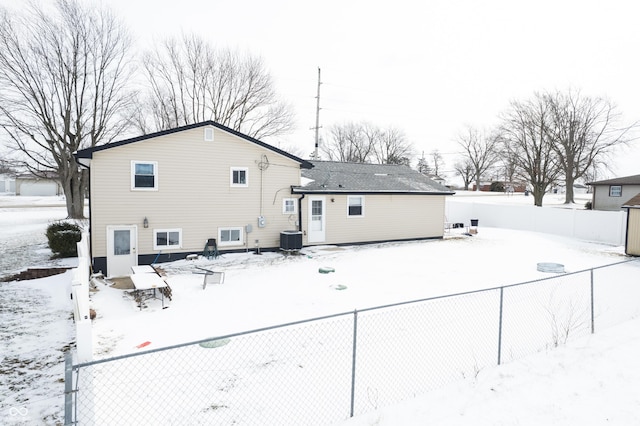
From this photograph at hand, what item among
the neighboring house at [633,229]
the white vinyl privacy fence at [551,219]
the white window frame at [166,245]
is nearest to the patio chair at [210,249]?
the white window frame at [166,245]

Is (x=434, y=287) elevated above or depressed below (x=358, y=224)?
below

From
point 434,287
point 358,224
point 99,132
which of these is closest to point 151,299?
point 434,287

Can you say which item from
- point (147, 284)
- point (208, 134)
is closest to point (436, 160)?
point (208, 134)

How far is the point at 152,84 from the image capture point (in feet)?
108

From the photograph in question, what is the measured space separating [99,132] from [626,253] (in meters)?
34.0

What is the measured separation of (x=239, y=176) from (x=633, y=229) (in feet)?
61.8

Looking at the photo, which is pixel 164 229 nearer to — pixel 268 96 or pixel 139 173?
pixel 139 173

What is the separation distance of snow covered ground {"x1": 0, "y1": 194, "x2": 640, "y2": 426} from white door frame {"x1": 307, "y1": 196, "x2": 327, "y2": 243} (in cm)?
80

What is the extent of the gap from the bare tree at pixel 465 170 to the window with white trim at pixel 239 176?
70.5 m

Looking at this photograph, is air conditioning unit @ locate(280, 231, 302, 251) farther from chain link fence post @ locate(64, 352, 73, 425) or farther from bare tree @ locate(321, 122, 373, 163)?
bare tree @ locate(321, 122, 373, 163)

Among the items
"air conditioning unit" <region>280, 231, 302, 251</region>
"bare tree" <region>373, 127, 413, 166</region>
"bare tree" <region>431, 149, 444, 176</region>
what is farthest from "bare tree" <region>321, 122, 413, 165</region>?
"air conditioning unit" <region>280, 231, 302, 251</region>

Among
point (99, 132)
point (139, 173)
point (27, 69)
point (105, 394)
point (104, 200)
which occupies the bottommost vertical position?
point (105, 394)

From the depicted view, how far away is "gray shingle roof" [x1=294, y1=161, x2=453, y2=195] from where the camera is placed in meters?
19.2

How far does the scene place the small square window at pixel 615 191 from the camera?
32775 mm
